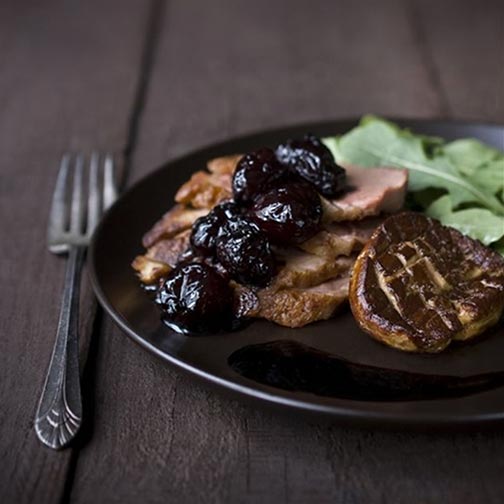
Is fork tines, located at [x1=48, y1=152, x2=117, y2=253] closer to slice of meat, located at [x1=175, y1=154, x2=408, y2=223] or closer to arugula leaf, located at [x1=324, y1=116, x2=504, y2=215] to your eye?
slice of meat, located at [x1=175, y1=154, x2=408, y2=223]

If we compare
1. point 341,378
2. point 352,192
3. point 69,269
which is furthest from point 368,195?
point 69,269

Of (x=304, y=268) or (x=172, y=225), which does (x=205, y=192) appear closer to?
(x=172, y=225)

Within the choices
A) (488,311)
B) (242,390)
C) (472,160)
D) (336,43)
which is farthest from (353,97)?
(242,390)

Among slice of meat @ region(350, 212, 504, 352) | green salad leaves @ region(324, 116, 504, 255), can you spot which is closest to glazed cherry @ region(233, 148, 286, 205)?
slice of meat @ region(350, 212, 504, 352)

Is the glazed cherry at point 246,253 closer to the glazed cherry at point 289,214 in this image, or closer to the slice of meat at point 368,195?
the glazed cherry at point 289,214

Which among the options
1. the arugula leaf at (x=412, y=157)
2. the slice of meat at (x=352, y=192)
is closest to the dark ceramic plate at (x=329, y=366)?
the slice of meat at (x=352, y=192)

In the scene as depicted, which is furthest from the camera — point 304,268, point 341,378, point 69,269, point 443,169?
point 443,169

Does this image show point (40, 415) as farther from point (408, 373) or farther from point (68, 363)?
point (408, 373)
